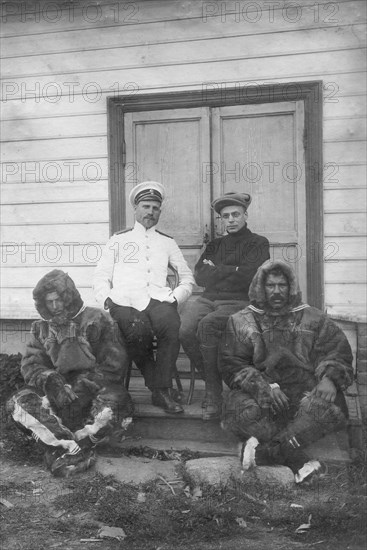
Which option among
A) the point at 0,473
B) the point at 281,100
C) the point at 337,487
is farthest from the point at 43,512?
the point at 281,100

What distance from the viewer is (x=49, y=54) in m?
6.40

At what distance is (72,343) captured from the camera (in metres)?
4.81

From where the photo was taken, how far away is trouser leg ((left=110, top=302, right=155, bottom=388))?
5.07 meters

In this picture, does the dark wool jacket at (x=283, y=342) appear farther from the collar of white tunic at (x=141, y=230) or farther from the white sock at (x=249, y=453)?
the collar of white tunic at (x=141, y=230)

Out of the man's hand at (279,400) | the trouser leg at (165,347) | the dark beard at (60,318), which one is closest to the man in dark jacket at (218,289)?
the trouser leg at (165,347)

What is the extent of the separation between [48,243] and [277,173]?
7.52 feet

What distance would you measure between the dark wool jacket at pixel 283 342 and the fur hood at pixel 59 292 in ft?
3.73

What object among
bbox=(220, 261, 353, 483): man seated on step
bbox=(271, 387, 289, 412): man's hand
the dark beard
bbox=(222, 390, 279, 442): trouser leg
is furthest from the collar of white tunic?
bbox=(271, 387, 289, 412): man's hand

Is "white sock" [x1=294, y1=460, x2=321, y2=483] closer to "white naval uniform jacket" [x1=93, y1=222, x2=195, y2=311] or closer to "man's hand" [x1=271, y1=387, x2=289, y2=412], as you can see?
"man's hand" [x1=271, y1=387, x2=289, y2=412]

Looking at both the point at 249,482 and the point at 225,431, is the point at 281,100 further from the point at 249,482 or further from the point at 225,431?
the point at 249,482

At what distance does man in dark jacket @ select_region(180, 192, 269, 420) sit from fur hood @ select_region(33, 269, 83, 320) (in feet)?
2.92

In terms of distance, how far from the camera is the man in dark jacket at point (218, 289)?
4973 millimetres

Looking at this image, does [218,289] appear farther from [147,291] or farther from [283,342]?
[283,342]

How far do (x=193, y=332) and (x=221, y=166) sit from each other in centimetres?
177
